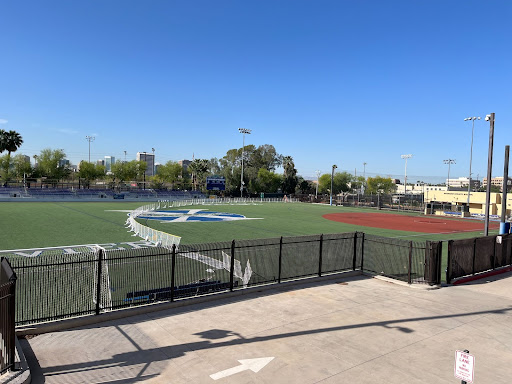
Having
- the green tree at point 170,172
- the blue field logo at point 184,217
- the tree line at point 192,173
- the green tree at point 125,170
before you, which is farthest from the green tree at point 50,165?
the blue field logo at point 184,217

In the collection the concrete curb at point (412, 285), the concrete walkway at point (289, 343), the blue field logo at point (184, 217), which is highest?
the concrete walkway at point (289, 343)

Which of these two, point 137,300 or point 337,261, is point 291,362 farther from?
point 337,261

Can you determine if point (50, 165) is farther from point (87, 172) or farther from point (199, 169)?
point (199, 169)

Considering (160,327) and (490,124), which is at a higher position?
(490,124)

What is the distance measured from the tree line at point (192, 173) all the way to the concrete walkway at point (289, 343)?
82201 mm

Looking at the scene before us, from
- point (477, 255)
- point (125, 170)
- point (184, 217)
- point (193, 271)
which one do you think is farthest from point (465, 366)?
point (125, 170)

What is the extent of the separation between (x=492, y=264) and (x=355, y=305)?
34.6ft

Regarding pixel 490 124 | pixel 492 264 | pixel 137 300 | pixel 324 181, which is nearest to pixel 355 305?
pixel 137 300

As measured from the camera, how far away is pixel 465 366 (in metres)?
5.10

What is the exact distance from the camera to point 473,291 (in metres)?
14.4

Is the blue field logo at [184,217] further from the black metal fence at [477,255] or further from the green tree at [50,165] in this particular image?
the green tree at [50,165]

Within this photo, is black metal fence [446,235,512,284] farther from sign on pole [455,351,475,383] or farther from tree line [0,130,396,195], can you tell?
tree line [0,130,396,195]

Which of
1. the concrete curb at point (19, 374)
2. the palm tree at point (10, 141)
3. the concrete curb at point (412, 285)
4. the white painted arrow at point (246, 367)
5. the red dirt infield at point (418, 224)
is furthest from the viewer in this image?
the palm tree at point (10, 141)

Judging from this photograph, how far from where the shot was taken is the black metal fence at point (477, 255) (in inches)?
613
